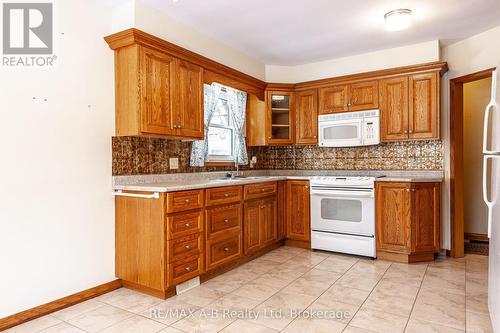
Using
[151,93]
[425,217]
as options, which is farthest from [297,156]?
[151,93]

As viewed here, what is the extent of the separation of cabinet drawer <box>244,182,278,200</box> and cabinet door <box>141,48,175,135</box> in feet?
3.62

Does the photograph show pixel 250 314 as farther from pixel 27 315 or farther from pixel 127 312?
pixel 27 315

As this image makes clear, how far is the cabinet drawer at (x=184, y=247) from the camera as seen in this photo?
8.71ft

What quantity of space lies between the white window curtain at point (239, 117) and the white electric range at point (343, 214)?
1.08 m

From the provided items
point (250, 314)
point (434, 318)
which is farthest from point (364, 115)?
point (250, 314)

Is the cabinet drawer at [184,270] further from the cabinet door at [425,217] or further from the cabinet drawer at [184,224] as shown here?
the cabinet door at [425,217]

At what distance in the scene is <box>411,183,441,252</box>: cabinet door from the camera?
11.8 feet

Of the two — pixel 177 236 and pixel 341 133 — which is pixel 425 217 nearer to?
pixel 341 133

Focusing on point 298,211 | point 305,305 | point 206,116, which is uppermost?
point 206,116

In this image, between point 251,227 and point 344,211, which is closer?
point 251,227

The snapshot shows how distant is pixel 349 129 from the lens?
13.8ft

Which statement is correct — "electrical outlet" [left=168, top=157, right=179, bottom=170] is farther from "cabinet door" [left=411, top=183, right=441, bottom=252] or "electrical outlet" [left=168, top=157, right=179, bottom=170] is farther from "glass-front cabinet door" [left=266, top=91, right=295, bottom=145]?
"cabinet door" [left=411, top=183, right=441, bottom=252]

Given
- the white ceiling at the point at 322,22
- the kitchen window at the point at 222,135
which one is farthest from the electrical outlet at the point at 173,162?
the white ceiling at the point at 322,22

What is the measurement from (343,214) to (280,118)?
169 centimetres
